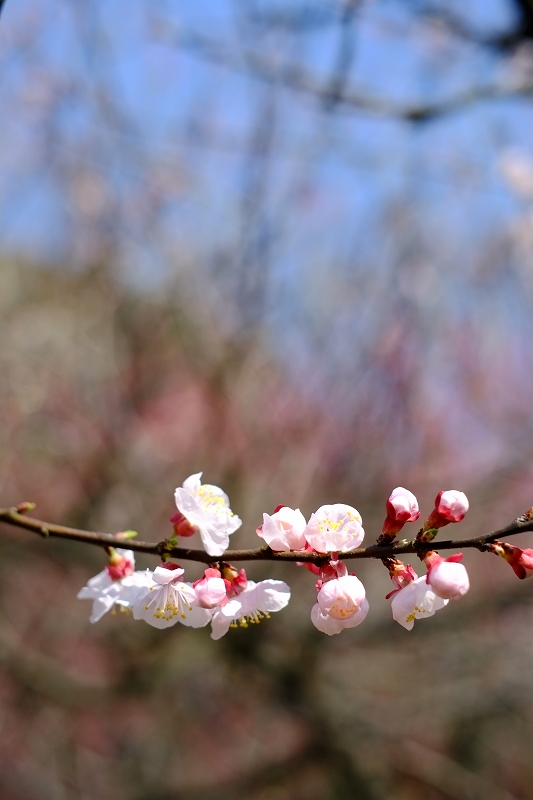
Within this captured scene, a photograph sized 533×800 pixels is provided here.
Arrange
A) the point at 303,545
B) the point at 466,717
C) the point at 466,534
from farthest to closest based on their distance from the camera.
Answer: the point at 466,534 < the point at 466,717 < the point at 303,545

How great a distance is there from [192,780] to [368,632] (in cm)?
219

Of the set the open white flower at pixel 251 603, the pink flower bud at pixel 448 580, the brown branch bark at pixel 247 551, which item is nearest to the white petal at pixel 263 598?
the open white flower at pixel 251 603

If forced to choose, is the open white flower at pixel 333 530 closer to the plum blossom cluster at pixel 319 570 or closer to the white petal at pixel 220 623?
the plum blossom cluster at pixel 319 570

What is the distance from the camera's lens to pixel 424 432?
4672 mm

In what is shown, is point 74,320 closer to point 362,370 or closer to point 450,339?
point 362,370

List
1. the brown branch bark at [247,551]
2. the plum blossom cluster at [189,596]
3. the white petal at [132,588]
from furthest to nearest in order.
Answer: the white petal at [132,588]
the plum blossom cluster at [189,596]
the brown branch bark at [247,551]

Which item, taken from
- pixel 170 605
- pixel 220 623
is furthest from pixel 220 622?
pixel 170 605

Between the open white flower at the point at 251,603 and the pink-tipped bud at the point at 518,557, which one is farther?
the open white flower at the point at 251,603

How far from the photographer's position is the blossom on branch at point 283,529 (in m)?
0.83

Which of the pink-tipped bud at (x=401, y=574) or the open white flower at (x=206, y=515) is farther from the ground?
the open white flower at (x=206, y=515)

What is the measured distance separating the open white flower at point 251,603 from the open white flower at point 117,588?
6.5 inches

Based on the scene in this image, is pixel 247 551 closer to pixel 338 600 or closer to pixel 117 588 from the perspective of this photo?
pixel 338 600

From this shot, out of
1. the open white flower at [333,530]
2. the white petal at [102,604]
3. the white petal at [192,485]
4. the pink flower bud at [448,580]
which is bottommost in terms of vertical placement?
the pink flower bud at [448,580]

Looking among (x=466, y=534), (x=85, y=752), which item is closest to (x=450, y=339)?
(x=466, y=534)
